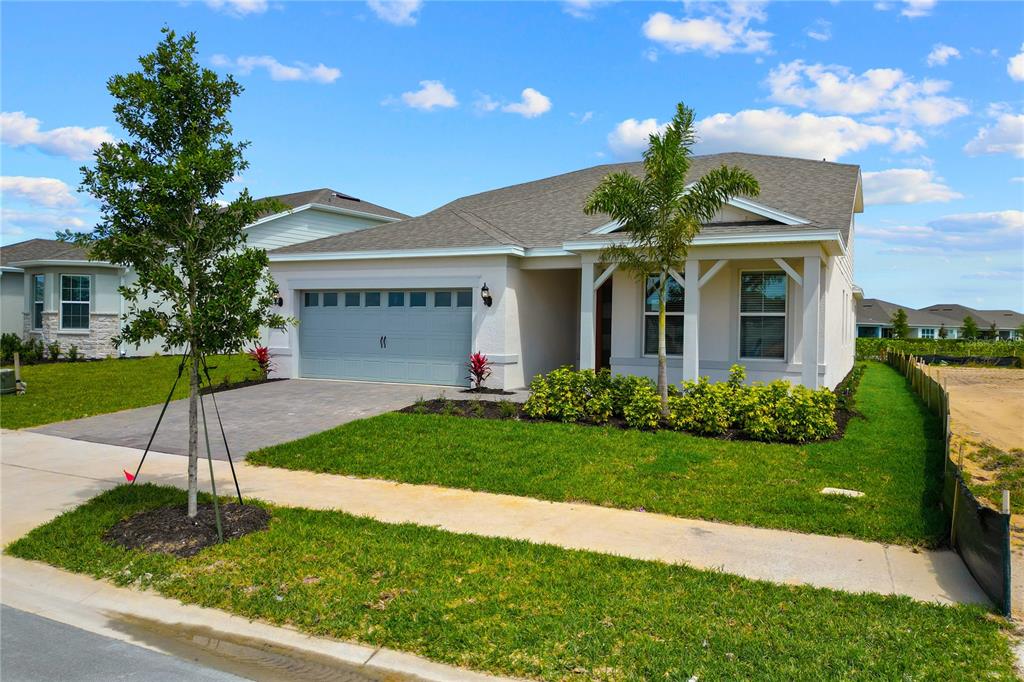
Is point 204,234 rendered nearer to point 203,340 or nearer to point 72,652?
point 203,340

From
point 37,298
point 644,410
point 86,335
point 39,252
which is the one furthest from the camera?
point 39,252

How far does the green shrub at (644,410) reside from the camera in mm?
10883

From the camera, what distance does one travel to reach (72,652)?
Result: 14.8 feet

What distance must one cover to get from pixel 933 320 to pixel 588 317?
201 feet

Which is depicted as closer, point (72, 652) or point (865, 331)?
point (72, 652)

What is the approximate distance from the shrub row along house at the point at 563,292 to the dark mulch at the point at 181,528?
7902 millimetres

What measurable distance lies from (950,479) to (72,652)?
24.4ft

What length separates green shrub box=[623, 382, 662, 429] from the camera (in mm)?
10883

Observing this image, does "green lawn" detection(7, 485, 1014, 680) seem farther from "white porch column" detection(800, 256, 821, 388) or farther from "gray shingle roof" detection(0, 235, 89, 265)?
"gray shingle roof" detection(0, 235, 89, 265)

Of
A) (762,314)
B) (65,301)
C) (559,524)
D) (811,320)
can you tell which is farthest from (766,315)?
(65,301)

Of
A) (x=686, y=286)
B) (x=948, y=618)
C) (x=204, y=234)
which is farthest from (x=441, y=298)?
(x=948, y=618)

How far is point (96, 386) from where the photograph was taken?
17.0m

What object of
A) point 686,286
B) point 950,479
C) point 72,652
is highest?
point 686,286

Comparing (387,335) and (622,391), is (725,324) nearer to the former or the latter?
(622,391)
